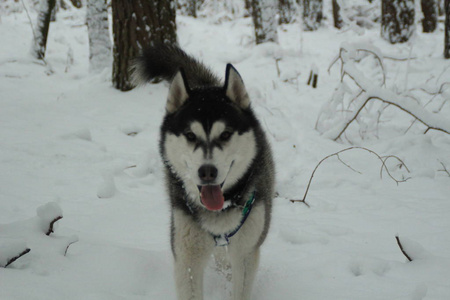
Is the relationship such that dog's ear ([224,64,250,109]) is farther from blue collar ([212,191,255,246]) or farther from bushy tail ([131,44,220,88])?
bushy tail ([131,44,220,88])

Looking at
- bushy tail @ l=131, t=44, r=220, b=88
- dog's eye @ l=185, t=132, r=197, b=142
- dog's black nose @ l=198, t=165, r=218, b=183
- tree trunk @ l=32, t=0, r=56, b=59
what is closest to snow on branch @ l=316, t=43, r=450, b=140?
bushy tail @ l=131, t=44, r=220, b=88

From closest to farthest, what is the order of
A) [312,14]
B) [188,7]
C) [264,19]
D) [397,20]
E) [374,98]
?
[374,98] → [264,19] → [397,20] → [312,14] → [188,7]

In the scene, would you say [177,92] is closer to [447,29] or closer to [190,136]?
[190,136]

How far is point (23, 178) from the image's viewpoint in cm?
326

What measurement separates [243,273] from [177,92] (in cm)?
118

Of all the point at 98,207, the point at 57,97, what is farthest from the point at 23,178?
the point at 57,97

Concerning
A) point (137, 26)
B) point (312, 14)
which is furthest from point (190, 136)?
point (312, 14)

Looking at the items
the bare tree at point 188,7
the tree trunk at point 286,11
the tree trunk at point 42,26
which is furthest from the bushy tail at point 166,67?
the bare tree at point 188,7

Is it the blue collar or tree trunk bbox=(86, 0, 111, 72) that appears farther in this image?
tree trunk bbox=(86, 0, 111, 72)

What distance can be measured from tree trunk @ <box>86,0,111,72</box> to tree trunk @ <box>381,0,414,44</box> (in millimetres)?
7533

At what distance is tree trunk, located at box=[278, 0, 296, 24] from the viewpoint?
18.2 meters

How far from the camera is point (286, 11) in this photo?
1839 cm

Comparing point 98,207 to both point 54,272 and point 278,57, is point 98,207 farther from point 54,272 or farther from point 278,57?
point 278,57

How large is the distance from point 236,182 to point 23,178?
228 centimetres
